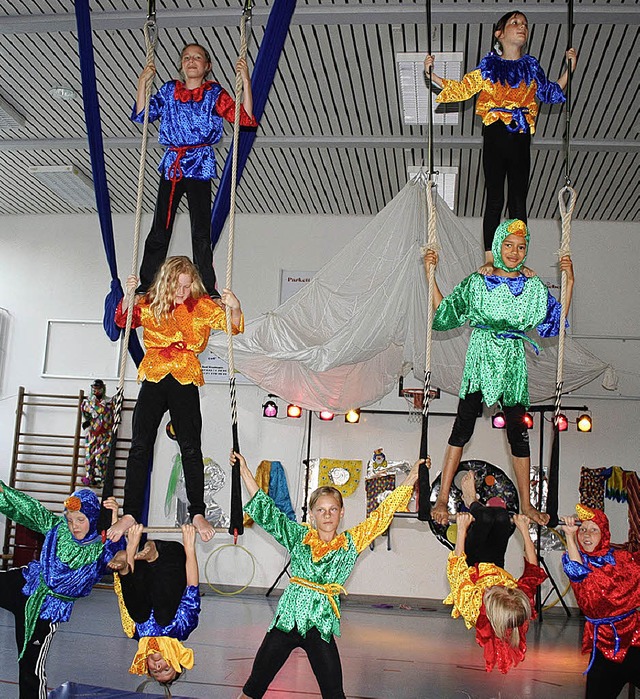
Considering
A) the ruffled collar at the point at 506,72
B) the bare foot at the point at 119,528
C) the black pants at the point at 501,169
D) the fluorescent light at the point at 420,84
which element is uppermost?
the fluorescent light at the point at 420,84

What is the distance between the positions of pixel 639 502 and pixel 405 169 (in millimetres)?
4025

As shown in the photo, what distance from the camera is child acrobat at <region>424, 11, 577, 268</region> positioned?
4168 millimetres

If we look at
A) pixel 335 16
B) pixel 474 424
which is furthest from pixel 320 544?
pixel 335 16

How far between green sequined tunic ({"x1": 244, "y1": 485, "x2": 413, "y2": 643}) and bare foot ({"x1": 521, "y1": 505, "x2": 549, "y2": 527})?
0.58 metres

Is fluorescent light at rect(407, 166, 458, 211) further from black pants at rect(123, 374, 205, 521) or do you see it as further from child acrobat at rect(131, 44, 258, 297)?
black pants at rect(123, 374, 205, 521)

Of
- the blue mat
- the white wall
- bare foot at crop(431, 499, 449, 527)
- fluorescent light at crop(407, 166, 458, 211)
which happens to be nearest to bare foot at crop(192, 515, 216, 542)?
bare foot at crop(431, 499, 449, 527)

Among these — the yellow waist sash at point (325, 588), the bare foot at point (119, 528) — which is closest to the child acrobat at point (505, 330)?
the yellow waist sash at point (325, 588)

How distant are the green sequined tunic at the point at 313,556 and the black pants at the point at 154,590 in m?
0.66

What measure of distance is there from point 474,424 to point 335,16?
3.48m

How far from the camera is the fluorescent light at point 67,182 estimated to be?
28.7ft

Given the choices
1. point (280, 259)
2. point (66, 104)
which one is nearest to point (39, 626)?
point (66, 104)

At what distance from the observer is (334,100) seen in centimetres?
708

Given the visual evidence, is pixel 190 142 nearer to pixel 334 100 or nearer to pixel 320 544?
pixel 320 544

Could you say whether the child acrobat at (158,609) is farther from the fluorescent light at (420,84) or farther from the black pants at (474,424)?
the fluorescent light at (420,84)
